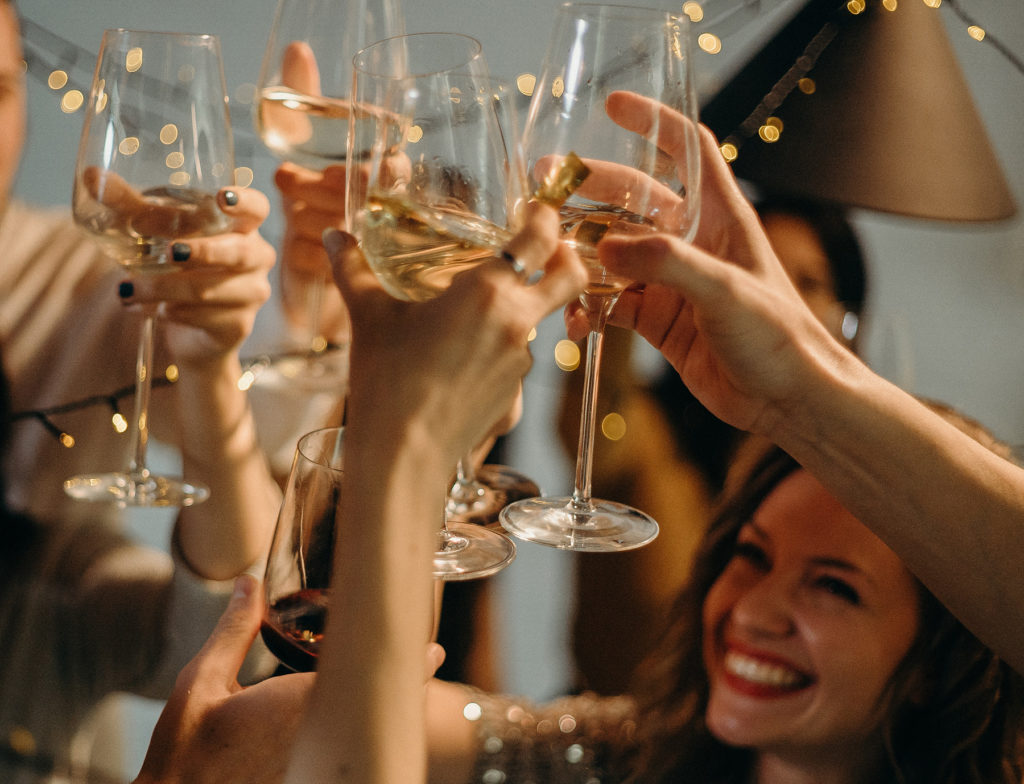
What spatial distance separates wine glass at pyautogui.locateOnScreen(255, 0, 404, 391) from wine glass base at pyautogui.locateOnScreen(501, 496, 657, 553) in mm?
488

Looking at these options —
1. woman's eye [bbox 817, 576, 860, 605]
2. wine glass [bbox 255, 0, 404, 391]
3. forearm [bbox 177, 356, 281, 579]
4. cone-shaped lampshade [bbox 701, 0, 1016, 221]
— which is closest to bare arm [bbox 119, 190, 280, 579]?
forearm [bbox 177, 356, 281, 579]

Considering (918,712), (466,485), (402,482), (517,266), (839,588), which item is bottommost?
(918,712)

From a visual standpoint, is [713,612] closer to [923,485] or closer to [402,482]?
[923,485]

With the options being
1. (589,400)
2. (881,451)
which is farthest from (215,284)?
(881,451)

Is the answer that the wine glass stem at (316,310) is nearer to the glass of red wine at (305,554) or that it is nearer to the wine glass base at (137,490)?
the wine glass base at (137,490)

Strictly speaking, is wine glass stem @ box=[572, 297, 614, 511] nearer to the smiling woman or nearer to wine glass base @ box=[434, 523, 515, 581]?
wine glass base @ box=[434, 523, 515, 581]

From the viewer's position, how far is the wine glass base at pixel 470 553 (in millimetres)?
631

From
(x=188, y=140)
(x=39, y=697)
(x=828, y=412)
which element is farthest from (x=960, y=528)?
(x=39, y=697)

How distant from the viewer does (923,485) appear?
2.44 ft

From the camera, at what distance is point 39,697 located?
0.88 meters

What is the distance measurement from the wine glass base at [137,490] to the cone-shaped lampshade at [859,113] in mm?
948

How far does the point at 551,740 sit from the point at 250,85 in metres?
1.08

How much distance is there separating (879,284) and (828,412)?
774 mm

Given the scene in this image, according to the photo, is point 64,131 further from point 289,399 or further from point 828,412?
point 828,412
